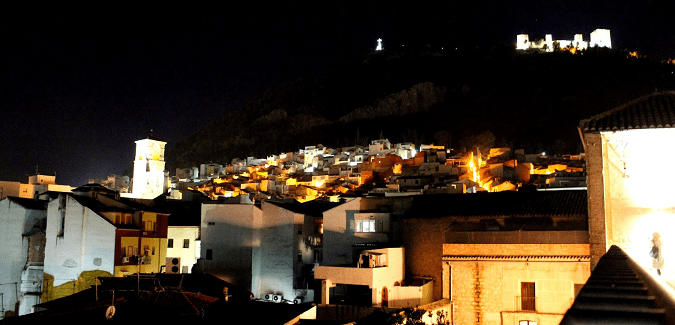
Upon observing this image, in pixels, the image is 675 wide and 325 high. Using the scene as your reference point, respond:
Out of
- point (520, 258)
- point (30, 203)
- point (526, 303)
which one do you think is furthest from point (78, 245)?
point (526, 303)

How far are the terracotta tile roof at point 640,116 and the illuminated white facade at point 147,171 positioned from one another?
74.7 metres

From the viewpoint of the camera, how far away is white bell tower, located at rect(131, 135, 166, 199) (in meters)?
86.4

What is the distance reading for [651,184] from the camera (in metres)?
21.3

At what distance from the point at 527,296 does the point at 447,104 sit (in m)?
139

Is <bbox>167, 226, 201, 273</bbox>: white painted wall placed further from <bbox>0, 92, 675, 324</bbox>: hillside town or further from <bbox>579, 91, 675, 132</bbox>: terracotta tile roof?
<bbox>579, 91, 675, 132</bbox>: terracotta tile roof

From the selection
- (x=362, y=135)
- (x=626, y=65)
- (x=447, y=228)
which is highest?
(x=626, y=65)

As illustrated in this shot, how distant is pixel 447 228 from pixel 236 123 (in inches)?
6388

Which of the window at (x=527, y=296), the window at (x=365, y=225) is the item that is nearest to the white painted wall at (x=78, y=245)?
the window at (x=365, y=225)

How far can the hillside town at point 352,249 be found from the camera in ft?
71.6

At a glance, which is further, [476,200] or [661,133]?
[476,200]

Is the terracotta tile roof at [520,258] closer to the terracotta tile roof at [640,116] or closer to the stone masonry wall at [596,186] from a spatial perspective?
the stone masonry wall at [596,186]

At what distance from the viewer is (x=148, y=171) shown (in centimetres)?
8719

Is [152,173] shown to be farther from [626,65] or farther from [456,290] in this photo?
[626,65]

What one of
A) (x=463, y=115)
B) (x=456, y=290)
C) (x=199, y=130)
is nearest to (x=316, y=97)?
(x=199, y=130)
